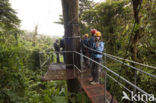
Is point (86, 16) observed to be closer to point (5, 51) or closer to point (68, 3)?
point (68, 3)

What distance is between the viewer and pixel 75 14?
382cm

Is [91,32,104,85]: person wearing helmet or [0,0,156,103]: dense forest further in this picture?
[91,32,104,85]: person wearing helmet

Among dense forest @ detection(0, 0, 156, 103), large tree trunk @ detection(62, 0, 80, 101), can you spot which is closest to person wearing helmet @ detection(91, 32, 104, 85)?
dense forest @ detection(0, 0, 156, 103)

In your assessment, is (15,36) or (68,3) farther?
(15,36)

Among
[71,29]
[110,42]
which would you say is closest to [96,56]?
[71,29]

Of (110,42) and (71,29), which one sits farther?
(110,42)

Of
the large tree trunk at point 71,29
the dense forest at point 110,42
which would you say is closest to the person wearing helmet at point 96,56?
the dense forest at point 110,42

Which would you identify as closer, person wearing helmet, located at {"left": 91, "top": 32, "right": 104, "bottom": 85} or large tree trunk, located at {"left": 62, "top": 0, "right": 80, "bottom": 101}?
person wearing helmet, located at {"left": 91, "top": 32, "right": 104, "bottom": 85}

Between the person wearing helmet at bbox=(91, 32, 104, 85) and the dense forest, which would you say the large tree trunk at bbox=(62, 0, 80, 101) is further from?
the person wearing helmet at bbox=(91, 32, 104, 85)

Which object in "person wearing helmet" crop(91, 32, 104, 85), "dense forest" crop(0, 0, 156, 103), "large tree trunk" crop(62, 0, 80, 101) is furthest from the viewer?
"large tree trunk" crop(62, 0, 80, 101)

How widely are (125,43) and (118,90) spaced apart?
1770 millimetres

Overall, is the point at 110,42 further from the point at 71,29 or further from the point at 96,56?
the point at 96,56

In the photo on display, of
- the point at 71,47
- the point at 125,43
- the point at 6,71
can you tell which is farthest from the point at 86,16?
the point at 6,71

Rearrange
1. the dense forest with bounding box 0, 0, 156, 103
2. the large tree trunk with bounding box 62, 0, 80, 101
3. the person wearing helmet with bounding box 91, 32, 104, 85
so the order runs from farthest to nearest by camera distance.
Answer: the large tree trunk with bounding box 62, 0, 80, 101
the person wearing helmet with bounding box 91, 32, 104, 85
the dense forest with bounding box 0, 0, 156, 103
